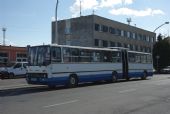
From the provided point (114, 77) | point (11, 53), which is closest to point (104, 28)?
point (11, 53)

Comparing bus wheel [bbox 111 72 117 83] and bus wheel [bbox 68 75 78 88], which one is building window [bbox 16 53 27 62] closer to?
bus wheel [bbox 111 72 117 83]

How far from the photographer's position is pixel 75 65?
23.9m

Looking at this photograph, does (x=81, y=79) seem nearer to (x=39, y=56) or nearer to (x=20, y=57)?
(x=39, y=56)

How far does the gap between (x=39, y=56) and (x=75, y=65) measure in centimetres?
297

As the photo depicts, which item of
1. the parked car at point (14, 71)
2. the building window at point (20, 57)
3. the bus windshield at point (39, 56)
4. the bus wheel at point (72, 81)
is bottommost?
the bus wheel at point (72, 81)

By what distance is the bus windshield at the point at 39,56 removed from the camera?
21578 mm

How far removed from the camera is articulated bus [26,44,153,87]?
21.6 meters

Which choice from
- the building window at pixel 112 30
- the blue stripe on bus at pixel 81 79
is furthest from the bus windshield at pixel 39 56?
the building window at pixel 112 30

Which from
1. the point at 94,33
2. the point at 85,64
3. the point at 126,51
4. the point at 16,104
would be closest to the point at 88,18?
the point at 94,33

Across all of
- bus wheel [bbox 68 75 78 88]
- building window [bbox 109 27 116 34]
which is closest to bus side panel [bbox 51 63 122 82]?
bus wheel [bbox 68 75 78 88]

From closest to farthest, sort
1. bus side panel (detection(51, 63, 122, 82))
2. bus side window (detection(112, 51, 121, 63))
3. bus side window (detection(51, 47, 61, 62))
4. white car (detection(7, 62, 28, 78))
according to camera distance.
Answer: bus side window (detection(51, 47, 61, 62)) < bus side panel (detection(51, 63, 122, 82)) < bus side window (detection(112, 51, 121, 63)) < white car (detection(7, 62, 28, 78))

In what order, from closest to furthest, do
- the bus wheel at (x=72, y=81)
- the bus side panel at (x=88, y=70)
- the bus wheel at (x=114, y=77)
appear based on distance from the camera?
the bus side panel at (x=88, y=70) → the bus wheel at (x=72, y=81) → the bus wheel at (x=114, y=77)

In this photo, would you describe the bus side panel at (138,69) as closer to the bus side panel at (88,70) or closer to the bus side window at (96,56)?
the bus side panel at (88,70)

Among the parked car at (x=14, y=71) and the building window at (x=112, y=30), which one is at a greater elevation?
the building window at (x=112, y=30)
